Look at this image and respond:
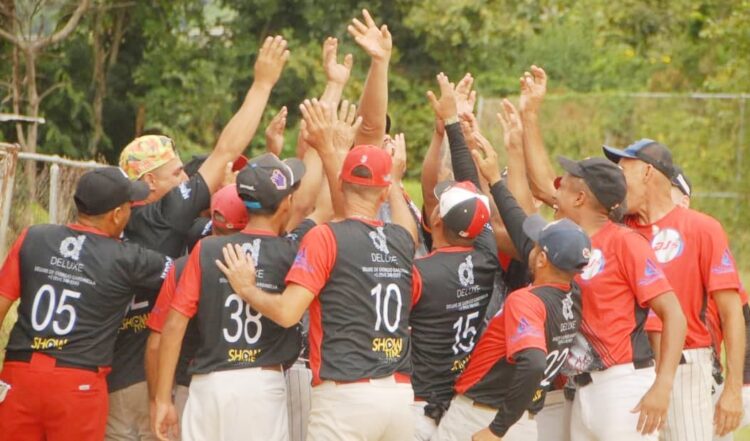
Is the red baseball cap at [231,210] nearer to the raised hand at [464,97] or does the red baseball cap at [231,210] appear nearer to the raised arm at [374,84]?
the raised arm at [374,84]

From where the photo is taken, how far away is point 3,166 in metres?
8.64

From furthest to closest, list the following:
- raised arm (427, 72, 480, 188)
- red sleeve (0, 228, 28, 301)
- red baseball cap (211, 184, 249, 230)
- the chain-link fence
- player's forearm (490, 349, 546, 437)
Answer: the chain-link fence, raised arm (427, 72, 480, 188), red baseball cap (211, 184, 249, 230), red sleeve (0, 228, 28, 301), player's forearm (490, 349, 546, 437)

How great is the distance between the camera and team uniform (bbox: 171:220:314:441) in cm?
671

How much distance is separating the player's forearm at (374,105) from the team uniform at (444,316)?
108cm

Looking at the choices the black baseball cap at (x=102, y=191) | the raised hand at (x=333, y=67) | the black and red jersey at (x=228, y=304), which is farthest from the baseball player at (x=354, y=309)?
the raised hand at (x=333, y=67)

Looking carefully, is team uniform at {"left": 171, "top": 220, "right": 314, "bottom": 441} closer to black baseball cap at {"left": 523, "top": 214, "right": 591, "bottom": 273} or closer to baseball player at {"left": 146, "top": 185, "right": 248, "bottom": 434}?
baseball player at {"left": 146, "top": 185, "right": 248, "bottom": 434}

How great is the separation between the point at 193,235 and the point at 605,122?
62.8ft

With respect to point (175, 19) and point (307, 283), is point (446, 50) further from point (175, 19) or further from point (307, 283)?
point (307, 283)

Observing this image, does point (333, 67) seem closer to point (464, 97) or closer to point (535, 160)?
point (464, 97)

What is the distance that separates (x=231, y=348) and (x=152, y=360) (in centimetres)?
51

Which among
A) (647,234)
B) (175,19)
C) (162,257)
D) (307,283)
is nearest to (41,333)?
(162,257)

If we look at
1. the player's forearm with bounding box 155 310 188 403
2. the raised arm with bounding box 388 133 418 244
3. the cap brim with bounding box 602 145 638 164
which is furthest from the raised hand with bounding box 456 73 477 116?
the player's forearm with bounding box 155 310 188 403

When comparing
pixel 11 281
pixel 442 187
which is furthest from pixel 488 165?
pixel 11 281

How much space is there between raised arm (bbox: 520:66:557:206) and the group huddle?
16 cm
